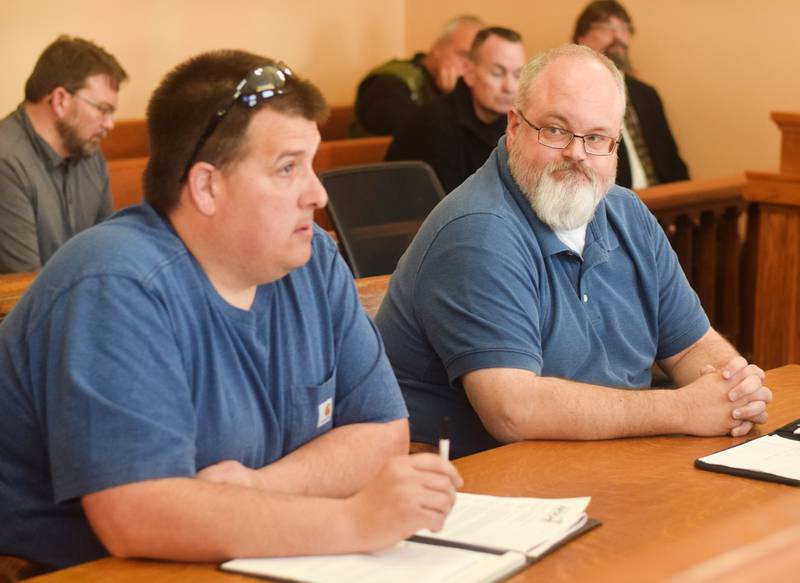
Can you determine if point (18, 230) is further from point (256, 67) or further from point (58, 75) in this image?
point (256, 67)

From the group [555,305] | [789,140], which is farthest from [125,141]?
[555,305]

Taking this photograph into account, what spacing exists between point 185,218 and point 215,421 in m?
0.29

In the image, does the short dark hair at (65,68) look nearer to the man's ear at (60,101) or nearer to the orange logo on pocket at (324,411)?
the man's ear at (60,101)

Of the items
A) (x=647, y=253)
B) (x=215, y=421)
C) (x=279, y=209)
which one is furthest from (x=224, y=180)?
(x=647, y=253)

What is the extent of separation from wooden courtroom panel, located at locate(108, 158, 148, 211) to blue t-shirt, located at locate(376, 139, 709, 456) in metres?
2.98

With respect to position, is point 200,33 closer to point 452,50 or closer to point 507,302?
point 452,50

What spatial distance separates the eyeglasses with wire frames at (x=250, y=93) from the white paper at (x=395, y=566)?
564 mm

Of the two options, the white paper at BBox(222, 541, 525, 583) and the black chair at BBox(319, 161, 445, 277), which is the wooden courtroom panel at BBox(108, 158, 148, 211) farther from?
the white paper at BBox(222, 541, 525, 583)

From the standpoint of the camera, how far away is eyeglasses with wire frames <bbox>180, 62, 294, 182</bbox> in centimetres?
173

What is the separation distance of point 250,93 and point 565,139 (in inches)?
38.6

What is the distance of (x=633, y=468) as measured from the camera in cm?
200

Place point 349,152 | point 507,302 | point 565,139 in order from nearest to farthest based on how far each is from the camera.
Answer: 1. point 507,302
2. point 565,139
3. point 349,152

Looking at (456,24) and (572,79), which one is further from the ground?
(572,79)

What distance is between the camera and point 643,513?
1.75 metres
